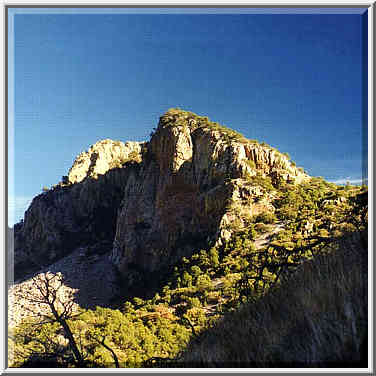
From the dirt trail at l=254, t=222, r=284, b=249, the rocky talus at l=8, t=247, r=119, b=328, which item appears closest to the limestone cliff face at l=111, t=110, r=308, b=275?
the rocky talus at l=8, t=247, r=119, b=328

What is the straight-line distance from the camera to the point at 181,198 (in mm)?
28797

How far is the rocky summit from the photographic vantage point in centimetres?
2277

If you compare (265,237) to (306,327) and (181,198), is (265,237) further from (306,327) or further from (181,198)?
(306,327)

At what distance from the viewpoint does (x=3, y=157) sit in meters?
3.60

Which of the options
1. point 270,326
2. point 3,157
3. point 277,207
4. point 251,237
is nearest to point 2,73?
point 3,157

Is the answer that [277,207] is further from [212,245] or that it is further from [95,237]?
[95,237]

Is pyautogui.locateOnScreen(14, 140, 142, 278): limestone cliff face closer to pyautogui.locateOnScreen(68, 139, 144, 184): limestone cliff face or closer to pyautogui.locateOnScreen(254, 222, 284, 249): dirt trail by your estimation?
pyautogui.locateOnScreen(68, 139, 144, 184): limestone cliff face

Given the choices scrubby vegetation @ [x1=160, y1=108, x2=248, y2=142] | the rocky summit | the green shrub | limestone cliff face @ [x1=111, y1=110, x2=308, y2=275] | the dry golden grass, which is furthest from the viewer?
scrubby vegetation @ [x1=160, y1=108, x2=248, y2=142]

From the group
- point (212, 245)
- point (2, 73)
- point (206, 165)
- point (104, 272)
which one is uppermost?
point (206, 165)

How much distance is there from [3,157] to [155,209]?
28.0 meters

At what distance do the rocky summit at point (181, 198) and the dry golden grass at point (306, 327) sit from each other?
18451 millimetres

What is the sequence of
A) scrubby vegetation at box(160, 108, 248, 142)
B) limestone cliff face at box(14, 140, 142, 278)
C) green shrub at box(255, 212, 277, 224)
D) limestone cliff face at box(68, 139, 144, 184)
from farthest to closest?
limestone cliff face at box(68, 139, 144, 184) → limestone cliff face at box(14, 140, 142, 278) → scrubby vegetation at box(160, 108, 248, 142) → green shrub at box(255, 212, 277, 224)

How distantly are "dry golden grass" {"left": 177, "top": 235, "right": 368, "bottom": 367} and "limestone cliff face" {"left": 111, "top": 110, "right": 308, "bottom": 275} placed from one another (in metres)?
18.5

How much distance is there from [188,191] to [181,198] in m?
1.32
